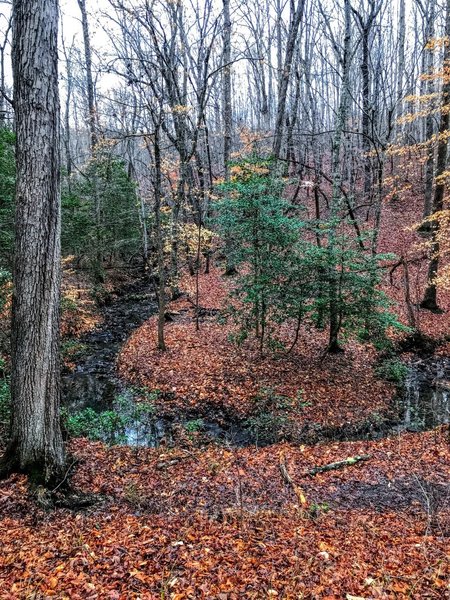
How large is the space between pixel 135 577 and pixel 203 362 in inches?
301

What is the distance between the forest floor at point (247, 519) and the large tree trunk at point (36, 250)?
1.68ft

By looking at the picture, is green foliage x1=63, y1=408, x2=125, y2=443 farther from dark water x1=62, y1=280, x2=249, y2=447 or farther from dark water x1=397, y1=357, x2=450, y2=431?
dark water x1=397, y1=357, x2=450, y2=431

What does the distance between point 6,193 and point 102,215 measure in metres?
9.84

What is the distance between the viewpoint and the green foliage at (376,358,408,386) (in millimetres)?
10016

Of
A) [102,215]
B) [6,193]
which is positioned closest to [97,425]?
[6,193]

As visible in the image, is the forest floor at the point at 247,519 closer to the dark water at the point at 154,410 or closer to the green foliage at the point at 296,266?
the dark water at the point at 154,410

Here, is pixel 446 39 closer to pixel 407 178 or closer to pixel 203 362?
pixel 203 362

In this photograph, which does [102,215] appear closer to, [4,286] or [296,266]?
[4,286]

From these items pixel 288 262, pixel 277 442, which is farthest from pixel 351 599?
pixel 288 262

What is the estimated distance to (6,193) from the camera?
38.2 ft

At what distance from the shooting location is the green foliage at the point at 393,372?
32.9 ft

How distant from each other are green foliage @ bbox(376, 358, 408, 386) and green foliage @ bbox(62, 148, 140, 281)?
12986 mm

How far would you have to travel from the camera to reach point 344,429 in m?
7.96

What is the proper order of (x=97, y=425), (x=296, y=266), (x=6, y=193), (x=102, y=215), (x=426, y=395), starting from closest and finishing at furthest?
(x=97, y=425), (x=296, y=266), (x=426, y=395), (x=6, y=193), (x=102, y=215)
